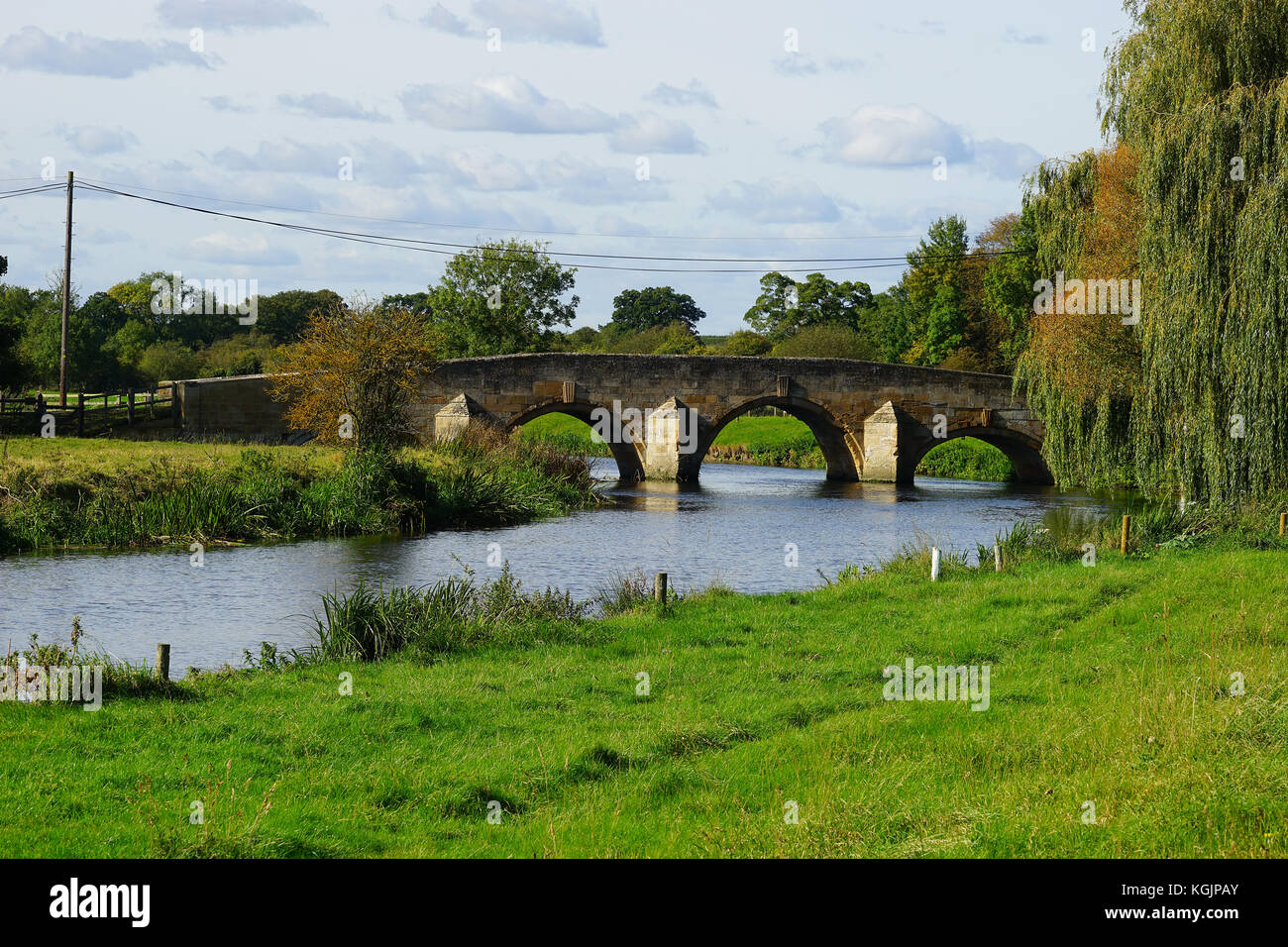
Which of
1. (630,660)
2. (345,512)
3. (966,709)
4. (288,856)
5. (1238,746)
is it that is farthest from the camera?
(345,512)

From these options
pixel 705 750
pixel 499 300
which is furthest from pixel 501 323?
pixel 705 750

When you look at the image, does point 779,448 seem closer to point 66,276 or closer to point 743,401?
point 743,401

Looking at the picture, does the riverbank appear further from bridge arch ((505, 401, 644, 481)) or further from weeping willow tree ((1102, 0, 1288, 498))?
weeping willow tree ((1102, 0, 1288, 498))

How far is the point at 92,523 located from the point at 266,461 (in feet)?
17.1

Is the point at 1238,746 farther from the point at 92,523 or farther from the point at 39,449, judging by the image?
the point at 39,449

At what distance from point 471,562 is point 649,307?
340 ft

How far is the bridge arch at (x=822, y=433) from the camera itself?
143 feet

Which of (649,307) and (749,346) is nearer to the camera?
(749,346)

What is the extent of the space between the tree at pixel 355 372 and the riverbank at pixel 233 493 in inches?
48.3

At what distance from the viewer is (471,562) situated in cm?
2172

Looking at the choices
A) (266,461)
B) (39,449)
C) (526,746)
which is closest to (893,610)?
(526,746)

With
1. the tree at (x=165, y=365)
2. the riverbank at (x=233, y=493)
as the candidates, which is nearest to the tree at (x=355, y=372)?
the riverbank at (x=233, y=493)

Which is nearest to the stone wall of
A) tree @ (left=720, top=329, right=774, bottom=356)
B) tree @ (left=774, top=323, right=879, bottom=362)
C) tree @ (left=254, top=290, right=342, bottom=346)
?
tree @ (left=774, top=323, right=879, bottom=362)

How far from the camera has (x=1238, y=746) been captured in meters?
7.29
